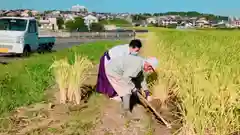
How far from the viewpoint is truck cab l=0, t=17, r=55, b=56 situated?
23545 mm

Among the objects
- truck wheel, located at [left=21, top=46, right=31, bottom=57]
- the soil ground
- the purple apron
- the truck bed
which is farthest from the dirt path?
the truck bed

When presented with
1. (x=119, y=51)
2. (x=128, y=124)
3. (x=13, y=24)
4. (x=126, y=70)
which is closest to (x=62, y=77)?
(x=119, y=51)

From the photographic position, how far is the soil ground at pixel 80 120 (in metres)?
7.32

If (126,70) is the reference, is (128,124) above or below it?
below

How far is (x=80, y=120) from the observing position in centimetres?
789

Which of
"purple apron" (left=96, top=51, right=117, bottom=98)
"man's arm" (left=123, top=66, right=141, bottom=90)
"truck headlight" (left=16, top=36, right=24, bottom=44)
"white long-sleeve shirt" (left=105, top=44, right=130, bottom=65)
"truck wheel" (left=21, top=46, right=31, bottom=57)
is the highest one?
"white long-sleeve shirt" (left=105, top=44, right=130, bottom=65)

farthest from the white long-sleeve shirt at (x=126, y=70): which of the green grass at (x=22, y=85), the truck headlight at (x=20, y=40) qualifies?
the truck headlight at (x=20, y=40)

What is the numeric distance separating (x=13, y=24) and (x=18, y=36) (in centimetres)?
138

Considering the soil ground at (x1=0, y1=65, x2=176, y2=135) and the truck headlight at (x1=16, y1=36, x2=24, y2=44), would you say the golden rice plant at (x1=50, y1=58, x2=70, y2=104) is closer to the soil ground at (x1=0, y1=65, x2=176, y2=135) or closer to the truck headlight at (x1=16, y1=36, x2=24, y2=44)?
the soil ground at (x1=0, y1=65, x2=176, y2=135)

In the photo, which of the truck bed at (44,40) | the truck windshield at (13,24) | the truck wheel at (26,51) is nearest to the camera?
the truck wheel at (26,51)

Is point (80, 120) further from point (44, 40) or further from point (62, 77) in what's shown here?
point (44, 40)

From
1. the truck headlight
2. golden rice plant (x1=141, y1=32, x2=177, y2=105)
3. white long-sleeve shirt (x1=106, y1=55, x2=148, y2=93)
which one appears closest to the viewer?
white long-sleeve shirt (x1=106, y1=55, x2=148, y2=93)

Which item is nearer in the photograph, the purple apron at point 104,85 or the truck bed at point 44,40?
the purple apron at point 104,85

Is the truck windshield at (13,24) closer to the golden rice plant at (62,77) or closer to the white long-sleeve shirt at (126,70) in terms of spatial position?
the golden rice plant at (62,77)
